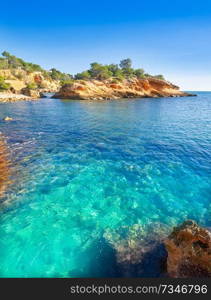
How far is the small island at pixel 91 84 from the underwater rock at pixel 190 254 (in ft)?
220

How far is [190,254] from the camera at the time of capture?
4723mm

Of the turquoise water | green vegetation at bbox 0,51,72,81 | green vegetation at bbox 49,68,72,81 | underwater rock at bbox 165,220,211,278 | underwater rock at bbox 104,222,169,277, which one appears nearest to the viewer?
underwater rock at bbox 165,220,211,278

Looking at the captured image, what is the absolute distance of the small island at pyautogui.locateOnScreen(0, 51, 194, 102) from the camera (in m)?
69.2

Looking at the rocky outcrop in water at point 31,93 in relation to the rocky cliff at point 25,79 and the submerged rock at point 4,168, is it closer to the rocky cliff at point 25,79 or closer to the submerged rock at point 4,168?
the rocky cliff at point 25,79

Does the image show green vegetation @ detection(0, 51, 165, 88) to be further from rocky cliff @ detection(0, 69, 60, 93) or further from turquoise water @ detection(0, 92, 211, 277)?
turquoise water @ detection(0, 92, 211, 277)

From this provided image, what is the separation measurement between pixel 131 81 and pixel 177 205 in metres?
84.3

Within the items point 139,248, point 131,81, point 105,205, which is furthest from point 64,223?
point 131,81

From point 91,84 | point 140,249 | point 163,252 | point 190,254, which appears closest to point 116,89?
point 91,84

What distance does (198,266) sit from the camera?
15.3 feet

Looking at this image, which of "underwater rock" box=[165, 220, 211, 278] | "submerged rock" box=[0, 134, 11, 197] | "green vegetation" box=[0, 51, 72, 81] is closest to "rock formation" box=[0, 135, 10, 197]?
"submerged rock" box=[0, 134, 11, 197]

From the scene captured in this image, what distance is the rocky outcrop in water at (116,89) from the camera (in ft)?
224

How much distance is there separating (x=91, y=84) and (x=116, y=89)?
13.5 m

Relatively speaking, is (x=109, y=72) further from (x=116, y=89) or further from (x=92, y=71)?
(x=116, y=89)

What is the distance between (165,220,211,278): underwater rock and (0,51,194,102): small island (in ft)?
220
